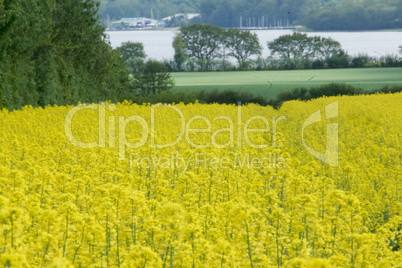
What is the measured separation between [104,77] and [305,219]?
26.0 m

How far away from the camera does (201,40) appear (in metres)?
74.9

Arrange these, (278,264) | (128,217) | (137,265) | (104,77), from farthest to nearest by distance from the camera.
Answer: (104,77) → (128,217) → (278,264) → (137,265)

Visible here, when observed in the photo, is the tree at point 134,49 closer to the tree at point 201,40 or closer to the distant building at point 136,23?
the tree at point 201,40

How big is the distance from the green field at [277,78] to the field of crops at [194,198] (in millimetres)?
29194

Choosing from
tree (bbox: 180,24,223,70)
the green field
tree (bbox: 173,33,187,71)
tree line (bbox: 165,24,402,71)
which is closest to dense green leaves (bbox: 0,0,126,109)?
the green field

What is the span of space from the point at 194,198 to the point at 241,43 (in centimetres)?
6988

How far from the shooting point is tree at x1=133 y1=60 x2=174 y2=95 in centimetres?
3919

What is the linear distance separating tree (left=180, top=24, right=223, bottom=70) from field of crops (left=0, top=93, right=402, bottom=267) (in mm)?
57343

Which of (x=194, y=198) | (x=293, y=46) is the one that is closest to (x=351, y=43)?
(x=293, y=46)

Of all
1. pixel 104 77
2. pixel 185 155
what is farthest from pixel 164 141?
pixel 104 77

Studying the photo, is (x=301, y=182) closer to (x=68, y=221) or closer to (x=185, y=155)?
(x=185, y=155)

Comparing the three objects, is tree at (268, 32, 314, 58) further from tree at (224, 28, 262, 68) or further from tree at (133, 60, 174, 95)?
tree at (133, 60, 174, 95)

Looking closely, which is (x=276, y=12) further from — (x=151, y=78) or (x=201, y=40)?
(x=151, y=78)

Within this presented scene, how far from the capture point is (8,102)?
21047 mm
